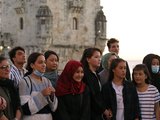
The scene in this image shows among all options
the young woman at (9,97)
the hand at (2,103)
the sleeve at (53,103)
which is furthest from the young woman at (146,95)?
the hand at (2,103)

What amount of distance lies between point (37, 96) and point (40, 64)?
23.4 inches

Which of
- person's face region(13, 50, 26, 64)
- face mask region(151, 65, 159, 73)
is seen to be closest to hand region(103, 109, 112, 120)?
face mask region(151, 65, 159, 73)

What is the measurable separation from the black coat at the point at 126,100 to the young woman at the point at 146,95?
0.21 m

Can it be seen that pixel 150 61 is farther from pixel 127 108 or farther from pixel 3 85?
pixel 3 85

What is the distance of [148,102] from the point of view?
30.7 feet

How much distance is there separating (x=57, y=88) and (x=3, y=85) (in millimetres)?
995

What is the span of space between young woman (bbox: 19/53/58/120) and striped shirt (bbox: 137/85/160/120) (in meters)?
1.66

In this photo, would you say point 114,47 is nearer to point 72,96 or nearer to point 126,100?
point 126,100

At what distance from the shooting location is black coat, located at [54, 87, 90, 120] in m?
8.77

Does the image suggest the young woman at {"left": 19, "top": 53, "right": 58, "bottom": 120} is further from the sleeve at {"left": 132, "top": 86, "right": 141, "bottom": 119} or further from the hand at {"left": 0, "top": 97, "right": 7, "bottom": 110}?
the sleeve at {"left": 132, "top": 86, "right": 141, "bottom": 119}

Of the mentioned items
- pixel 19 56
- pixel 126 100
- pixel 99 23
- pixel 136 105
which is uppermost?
pixel 99 23

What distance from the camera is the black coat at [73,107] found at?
877 centimetres

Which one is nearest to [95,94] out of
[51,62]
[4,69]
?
[51,62]

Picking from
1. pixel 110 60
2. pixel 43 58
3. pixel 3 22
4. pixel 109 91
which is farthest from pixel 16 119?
pixel 3 22
